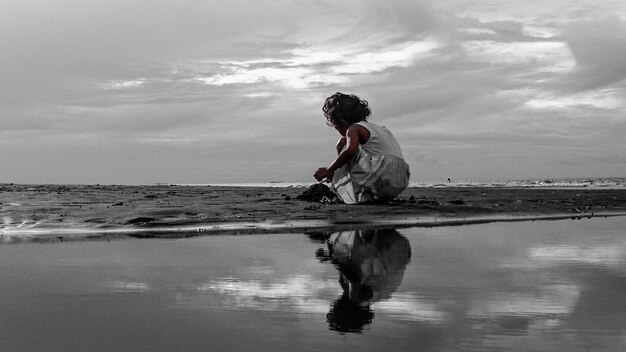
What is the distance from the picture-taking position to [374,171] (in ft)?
38.9

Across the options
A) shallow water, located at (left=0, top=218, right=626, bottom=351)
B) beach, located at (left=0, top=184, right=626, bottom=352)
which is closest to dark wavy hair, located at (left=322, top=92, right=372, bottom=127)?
beach, located at (left=0, top=184, right=626, bottom=352)

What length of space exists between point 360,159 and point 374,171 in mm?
345

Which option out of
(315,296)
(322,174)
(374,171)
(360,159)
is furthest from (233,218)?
(315,296)

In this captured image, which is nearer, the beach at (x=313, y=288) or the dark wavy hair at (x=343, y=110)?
the beach at (x=313, y=288)

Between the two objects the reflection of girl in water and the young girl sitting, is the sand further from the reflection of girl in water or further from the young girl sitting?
the reflection of girl in water

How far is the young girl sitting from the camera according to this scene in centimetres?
1177

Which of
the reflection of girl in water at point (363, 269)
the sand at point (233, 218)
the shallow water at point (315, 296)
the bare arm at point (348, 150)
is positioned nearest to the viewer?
the shallow water at point (315, 296)

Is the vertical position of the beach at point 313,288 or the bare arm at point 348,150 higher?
the bare arm at point 348,150

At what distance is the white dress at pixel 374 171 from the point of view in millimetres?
11820

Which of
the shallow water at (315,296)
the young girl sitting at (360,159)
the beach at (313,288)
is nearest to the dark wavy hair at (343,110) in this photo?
the young girl sitting at (360,159)

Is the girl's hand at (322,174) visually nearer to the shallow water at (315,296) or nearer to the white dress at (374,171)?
the white dress at (374,171)

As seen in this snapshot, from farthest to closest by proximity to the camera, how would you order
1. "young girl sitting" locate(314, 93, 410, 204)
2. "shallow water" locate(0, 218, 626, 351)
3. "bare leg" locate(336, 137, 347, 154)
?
"bare leg" locate(336, 137, 347, 154), "young girl sitting" locate(314, 93, 410, 204), "shallow water" locate(0, 218, 626, 351)

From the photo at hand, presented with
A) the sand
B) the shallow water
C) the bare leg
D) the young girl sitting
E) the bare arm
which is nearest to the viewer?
the shallow water

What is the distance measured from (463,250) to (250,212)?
545cm
